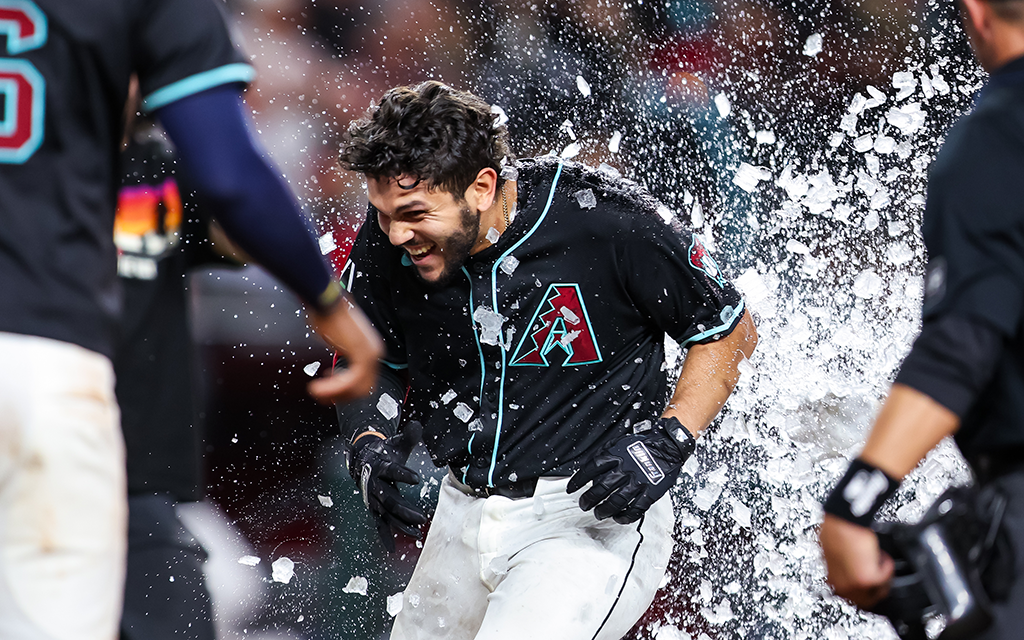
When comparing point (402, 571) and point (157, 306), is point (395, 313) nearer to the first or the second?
point (157, 306)

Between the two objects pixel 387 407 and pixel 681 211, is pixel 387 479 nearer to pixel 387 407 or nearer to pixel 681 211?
pixel 387 407

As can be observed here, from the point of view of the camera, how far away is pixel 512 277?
2.99m

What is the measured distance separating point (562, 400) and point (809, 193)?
3364mm

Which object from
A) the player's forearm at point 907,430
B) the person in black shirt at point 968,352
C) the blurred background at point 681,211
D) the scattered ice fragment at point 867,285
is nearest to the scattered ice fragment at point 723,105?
the blurred background at point 681,211

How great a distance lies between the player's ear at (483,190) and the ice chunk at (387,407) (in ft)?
2.10

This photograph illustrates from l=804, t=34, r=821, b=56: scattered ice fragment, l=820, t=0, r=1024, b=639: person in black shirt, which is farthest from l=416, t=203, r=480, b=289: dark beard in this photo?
l=804, t=34, r=821, b=56: scattered ice fragment

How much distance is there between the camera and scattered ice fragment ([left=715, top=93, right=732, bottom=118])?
5.54m

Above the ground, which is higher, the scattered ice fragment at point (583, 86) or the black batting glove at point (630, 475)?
the black batting glove at point (630, 475)

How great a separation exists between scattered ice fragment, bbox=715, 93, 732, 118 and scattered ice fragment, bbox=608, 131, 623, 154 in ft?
1.65

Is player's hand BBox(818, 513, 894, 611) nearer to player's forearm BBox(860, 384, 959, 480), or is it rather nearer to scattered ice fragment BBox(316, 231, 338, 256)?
player's forearm BBox(860, 384, 959, 480)

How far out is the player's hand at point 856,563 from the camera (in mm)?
1619

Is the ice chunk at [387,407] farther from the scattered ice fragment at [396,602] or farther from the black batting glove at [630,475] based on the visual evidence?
the black batting glove at [630,475]

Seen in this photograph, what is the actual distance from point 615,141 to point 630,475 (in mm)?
3190

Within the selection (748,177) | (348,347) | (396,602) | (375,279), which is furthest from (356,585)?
(348,347)
